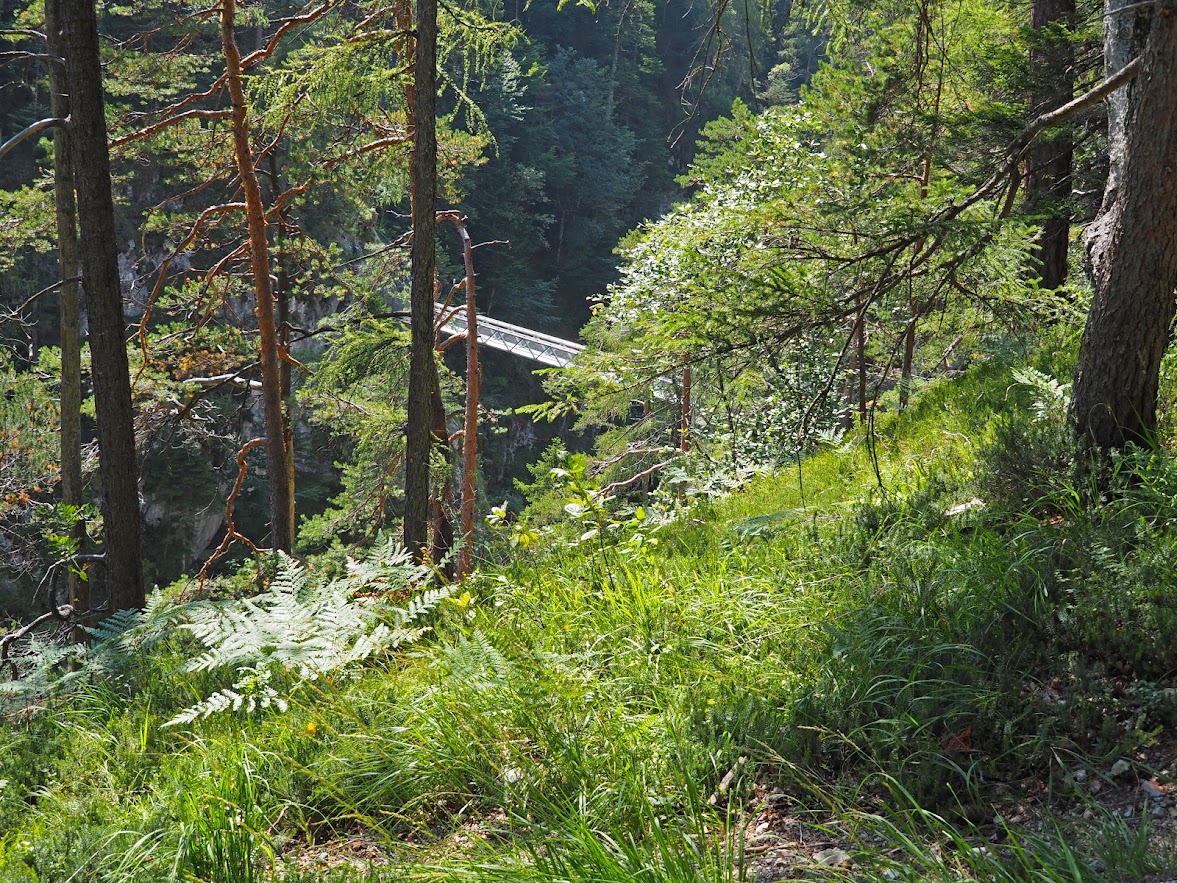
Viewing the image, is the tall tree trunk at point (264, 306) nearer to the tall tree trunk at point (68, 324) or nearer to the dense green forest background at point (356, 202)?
the dense green forest background at point (356, 202)

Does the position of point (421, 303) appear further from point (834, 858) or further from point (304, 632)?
point (834, 858)

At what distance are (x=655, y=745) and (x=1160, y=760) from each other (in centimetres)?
134

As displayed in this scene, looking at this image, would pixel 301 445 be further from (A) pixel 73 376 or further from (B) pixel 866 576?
(B) pixel 866 576

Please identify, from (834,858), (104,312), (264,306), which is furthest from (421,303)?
(834,858)

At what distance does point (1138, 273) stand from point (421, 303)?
4.64 metres

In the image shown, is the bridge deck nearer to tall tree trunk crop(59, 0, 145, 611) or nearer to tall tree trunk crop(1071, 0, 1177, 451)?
tall tree trunk crop(59, 0, 145, 611)

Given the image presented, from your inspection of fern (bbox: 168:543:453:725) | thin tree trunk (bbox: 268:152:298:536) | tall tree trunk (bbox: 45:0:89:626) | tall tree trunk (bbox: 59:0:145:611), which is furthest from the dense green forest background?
fern (bbox: 168:543:453:725)

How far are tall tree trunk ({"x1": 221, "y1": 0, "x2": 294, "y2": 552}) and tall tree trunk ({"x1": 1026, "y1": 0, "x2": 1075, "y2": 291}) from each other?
277 inches

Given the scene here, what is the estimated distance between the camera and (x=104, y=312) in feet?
18.7

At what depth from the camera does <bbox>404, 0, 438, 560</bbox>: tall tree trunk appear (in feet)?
21.3

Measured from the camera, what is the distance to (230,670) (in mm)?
3904

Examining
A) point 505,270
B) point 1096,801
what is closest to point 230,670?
point 1096,801

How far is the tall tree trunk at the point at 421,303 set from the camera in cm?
649

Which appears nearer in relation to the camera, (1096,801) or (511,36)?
(1096,801)
